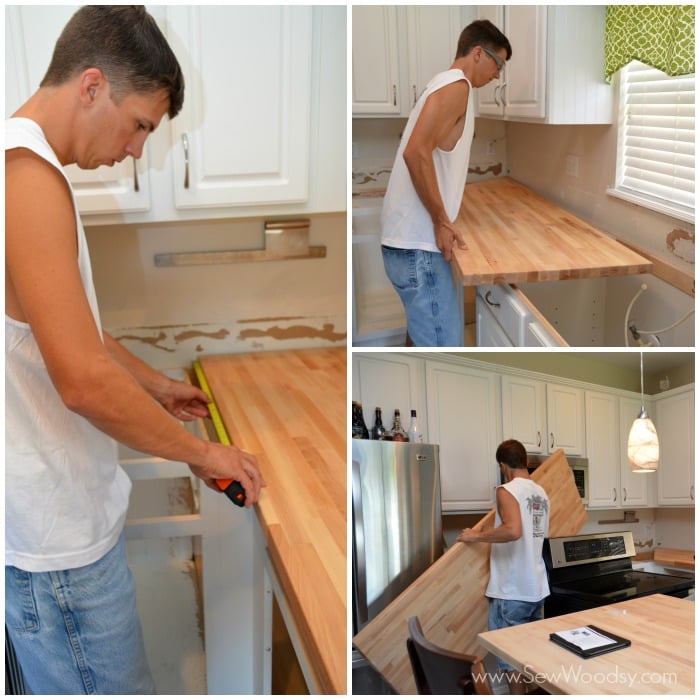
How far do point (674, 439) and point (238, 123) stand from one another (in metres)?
1.22

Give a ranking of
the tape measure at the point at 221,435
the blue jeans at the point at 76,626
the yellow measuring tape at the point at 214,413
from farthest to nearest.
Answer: the yellow measuring tape at the point at 214,413
the tape measure at the point at 221,435
the blue jeans at the point at 76,626

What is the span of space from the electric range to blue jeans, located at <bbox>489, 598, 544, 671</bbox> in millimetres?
23

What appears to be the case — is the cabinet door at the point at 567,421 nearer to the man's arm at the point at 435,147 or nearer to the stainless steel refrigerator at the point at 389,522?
the stainless steel refrigerator at the point at 389,522

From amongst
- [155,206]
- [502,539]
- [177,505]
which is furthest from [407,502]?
[177,505]

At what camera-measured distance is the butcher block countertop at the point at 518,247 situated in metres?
1.09

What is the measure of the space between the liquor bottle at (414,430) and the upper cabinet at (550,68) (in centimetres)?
44

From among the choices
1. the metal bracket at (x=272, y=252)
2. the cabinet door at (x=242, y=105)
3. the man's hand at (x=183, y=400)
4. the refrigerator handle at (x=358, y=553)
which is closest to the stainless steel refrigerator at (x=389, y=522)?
the refrigerator handle at (x=358, y=553)

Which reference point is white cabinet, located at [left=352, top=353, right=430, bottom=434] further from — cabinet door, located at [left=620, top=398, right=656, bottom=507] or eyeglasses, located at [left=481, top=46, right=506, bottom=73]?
eyeglasses, located at [left=481, top=46, right=506, bottom=73]

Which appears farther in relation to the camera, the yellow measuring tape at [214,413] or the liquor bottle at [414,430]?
the yellow measuring tape at [214,413]

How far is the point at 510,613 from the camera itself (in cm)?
91

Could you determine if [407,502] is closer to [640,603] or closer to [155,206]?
[640,603]

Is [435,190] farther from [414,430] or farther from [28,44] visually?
[28,44]

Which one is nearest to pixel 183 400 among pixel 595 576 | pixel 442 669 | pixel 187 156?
pixel 187 156

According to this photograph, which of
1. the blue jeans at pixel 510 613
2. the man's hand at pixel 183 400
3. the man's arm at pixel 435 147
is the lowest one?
the blue jeans at pixel 510 613
